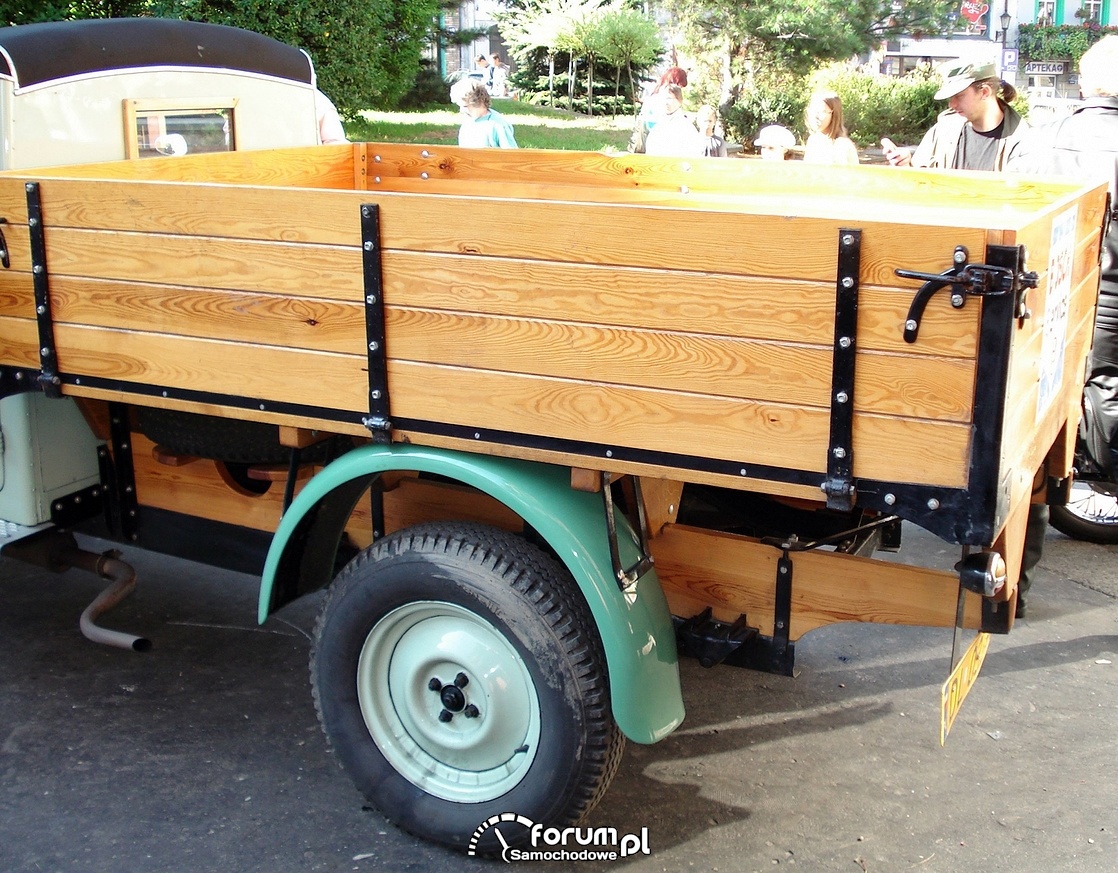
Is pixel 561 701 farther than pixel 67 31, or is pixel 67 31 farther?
pixel 67 31

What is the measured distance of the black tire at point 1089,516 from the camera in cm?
528

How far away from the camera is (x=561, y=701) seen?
2.74m

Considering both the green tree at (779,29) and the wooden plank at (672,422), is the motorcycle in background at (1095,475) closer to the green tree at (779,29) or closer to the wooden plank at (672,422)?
the wooden plank at (672,422)

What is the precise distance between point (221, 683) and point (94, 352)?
1.28 m

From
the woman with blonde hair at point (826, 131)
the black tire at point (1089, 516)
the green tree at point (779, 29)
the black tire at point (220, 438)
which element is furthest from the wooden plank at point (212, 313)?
the green tree at point (779, 29)

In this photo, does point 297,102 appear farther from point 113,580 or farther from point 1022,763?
point 1022,763

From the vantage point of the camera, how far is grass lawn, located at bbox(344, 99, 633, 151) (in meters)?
19.9

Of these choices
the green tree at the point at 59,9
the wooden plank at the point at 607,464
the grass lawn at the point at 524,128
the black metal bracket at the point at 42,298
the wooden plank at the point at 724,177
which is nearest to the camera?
the wooden plank at the point at 607,464

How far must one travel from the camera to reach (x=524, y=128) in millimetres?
24875

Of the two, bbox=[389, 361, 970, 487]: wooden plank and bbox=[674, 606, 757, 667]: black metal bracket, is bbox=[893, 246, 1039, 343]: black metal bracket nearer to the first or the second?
bbox=[389, 361, 970, 487]: wooden plank

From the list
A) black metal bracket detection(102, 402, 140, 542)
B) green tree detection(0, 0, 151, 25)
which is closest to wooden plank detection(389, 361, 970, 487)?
black metal bracket detection(102, 402, 140, 542)

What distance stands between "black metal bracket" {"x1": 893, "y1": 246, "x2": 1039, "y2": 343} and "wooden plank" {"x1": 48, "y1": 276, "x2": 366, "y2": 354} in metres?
1.25

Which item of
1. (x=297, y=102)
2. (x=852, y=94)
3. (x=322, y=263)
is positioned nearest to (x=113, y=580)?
(x=322, y=263)

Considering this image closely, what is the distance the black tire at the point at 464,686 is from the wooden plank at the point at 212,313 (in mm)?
530
